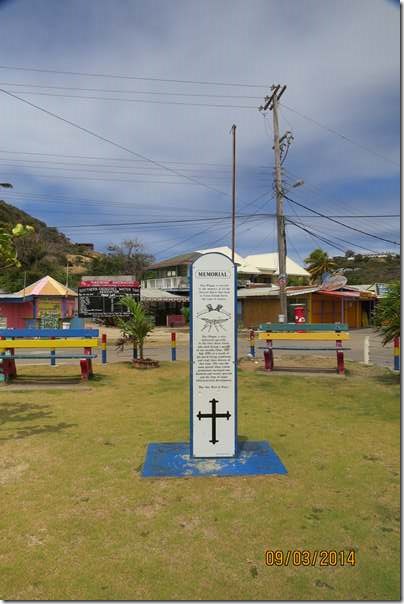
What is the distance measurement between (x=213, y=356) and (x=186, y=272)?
4331 cm

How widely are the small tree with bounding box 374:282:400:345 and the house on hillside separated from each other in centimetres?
3240

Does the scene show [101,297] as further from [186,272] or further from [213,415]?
[186,272]

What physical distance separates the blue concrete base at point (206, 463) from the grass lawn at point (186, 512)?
0.13 meters

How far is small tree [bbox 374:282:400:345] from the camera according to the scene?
971cm

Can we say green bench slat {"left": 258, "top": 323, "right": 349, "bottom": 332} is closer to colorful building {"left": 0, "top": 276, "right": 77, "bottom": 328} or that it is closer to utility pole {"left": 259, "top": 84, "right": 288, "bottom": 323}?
utility pole {"left": 259, "top": 84, "right": 288, "bottom": 323}

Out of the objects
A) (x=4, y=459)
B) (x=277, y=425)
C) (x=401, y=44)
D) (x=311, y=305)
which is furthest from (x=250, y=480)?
(x=311, y=305)

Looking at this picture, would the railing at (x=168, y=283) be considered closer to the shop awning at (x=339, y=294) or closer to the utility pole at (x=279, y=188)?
the shop awning at (x=339, y=294)

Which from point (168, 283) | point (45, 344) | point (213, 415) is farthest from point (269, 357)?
point (168, 283)

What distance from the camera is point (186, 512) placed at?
12.1ft

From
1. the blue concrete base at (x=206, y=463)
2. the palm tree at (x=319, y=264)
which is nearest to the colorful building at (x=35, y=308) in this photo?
the blue concrete base at (x=206, y=463)

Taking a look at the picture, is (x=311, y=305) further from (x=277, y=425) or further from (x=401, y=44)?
(x=401, y=44)

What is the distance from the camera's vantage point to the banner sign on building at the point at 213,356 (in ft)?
16.3
